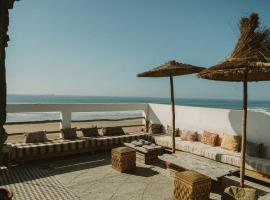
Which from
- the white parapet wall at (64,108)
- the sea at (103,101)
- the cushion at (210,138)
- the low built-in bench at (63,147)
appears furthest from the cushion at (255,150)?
the sea at (103,101)

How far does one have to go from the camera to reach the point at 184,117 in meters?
10.2

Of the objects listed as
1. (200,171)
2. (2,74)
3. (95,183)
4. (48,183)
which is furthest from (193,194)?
(2,74)

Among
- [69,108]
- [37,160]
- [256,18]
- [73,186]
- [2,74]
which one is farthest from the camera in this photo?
[69,108]

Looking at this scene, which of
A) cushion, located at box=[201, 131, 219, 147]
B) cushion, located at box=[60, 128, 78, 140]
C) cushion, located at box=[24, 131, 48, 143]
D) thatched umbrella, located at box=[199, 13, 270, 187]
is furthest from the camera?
cushion, located at box=[60, 128, 78, 140]

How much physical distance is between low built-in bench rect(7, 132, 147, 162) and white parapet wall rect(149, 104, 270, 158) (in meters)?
1.61

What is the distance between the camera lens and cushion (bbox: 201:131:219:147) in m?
8.55

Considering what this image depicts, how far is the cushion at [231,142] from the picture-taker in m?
7.80

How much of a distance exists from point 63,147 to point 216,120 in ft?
16.7

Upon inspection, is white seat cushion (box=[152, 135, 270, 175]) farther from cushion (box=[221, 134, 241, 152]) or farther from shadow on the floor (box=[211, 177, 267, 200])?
shadow on the floor (box=[211, 177, 267, 200])

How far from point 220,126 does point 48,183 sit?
561 centimetres

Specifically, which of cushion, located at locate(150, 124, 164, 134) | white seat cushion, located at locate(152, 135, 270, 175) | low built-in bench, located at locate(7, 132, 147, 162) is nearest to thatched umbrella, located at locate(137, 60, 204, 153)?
white seat cushion, located at locate(152, 135, 270, 175)

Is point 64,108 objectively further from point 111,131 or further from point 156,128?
point 156,128

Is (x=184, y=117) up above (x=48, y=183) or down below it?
above

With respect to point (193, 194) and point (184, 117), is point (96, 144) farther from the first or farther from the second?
point (193, 194)
